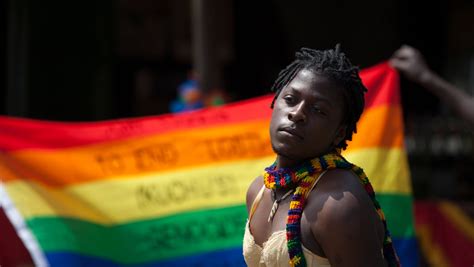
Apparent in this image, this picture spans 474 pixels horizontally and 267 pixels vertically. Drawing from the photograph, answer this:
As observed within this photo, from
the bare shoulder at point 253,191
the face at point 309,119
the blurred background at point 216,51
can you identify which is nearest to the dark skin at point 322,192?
the face at point 309,119

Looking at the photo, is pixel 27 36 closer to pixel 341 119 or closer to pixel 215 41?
pixel 215 41

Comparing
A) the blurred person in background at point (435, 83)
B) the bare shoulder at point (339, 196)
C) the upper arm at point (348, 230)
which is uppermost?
the bare shoulder at point (339, 196)

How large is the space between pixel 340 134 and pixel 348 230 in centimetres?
34

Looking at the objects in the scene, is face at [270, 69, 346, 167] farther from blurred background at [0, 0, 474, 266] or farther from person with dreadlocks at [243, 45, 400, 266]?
blurred background at [0, 0, 474, 266]

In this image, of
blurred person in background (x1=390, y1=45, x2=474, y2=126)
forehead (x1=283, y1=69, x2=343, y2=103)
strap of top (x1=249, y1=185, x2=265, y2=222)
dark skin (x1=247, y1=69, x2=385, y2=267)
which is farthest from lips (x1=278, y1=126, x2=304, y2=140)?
blurred person in background (x1=390, y1=45, x2=474, y2=126)

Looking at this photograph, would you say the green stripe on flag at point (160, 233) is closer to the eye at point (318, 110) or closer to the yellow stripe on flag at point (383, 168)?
the yellow stripe on flag at point (383, 168)

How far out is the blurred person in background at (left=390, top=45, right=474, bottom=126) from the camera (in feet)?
12.5

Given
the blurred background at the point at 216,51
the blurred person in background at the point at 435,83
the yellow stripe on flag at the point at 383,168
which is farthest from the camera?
the blurred background at the point at 216,51

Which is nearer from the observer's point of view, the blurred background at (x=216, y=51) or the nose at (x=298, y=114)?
the nose at (x=298, y=114)

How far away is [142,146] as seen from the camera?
415 centimetres

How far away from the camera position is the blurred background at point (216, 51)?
748cm

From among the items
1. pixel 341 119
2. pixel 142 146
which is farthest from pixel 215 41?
pixel 341 119

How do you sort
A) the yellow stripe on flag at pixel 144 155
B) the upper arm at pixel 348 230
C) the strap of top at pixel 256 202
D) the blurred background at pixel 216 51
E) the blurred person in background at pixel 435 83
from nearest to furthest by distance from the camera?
the upper arm at pixel 348 230 < the strap of top at pixel 256 202 < the blurred person in background at pixel 435 83 < the yellow stripe on flag at pixel 144 155 < the blurred background at pixel 216 51

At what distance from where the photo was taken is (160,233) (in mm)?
3881
